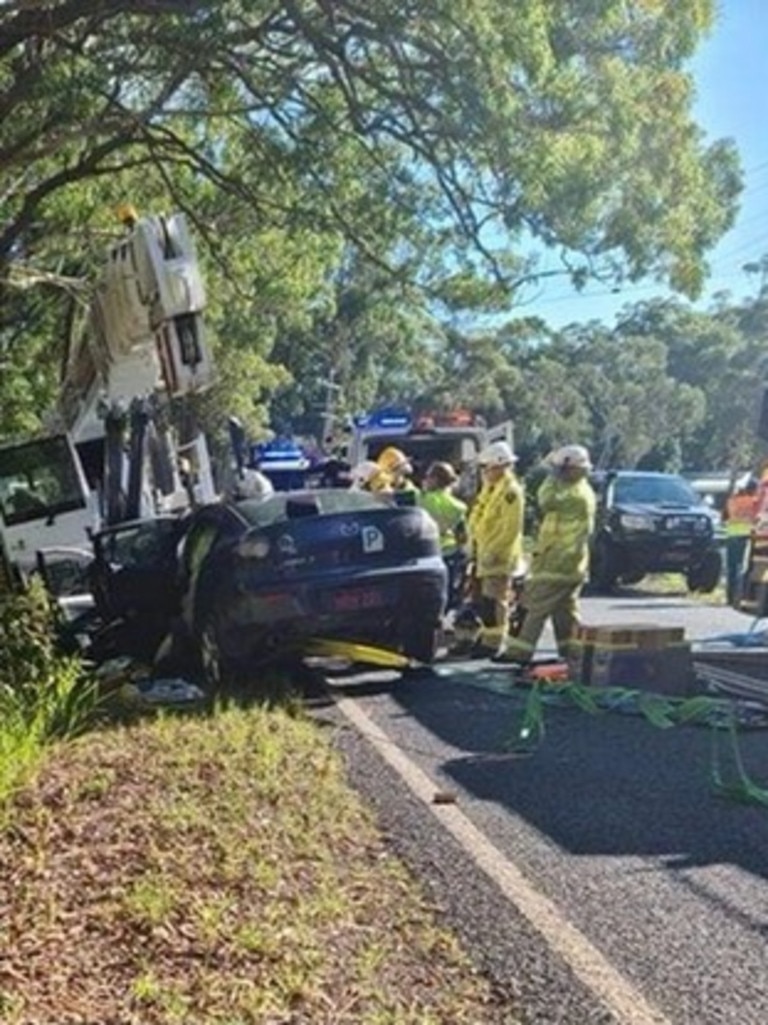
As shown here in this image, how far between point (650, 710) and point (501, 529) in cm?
317

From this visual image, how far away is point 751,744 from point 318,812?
282cm

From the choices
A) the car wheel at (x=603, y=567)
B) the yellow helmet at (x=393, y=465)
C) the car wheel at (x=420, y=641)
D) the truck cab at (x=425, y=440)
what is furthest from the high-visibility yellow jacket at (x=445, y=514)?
the car wheel at (x=603, y=567)

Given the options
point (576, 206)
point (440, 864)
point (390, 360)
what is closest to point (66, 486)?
point (576, 206)

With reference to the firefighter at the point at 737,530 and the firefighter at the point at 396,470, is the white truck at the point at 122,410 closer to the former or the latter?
the firefighter at the point at 396,470

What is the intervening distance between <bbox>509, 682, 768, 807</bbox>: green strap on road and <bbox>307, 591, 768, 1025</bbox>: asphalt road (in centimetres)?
7

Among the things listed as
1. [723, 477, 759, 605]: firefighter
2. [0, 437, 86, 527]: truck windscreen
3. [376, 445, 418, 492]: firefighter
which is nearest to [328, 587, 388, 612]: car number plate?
[376, 445, 418, 492]: firefighter

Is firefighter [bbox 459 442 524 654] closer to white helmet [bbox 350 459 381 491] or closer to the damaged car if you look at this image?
the damaged car

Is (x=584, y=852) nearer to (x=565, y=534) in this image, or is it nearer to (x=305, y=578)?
(x=305, y=578)

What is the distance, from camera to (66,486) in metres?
15.1

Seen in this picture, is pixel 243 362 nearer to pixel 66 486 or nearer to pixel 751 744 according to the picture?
pixel 66 486

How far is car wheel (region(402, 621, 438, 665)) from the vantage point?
938cm

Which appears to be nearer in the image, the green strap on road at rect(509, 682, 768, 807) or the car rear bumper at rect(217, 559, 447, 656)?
the green strap on road at rect(509, 682, 768, 807)

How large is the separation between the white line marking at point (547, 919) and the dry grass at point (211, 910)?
0.33 meters

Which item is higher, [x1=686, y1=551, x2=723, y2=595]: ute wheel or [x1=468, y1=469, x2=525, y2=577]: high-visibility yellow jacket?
[x1=468, y1=469, x2=525, y2=577]: high-visibility yellow jacket
